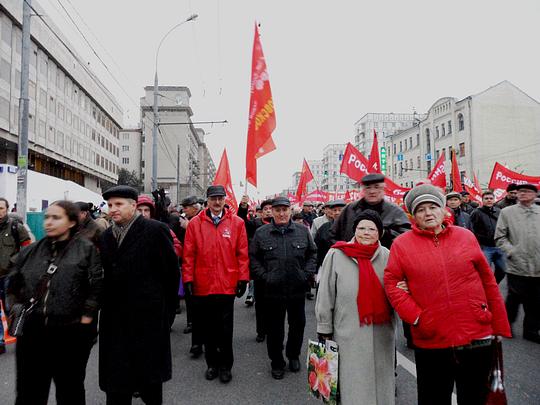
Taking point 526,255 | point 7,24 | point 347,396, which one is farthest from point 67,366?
point 7,24

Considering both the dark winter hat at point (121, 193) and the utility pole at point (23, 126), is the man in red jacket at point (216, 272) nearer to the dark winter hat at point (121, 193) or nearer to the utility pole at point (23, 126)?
the dark winter hat at point (121, 193)

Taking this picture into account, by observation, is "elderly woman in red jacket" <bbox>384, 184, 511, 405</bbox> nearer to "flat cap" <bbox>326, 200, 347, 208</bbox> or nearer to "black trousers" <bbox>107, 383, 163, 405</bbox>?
"black trousers" <bbox>107, 383, 163, 405</bbox>

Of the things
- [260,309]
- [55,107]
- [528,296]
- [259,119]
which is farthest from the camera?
[55,107]

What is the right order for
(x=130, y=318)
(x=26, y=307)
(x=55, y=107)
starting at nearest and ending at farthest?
(x=26, y=307) < (x=130, y=318) < (x=55, y=107)

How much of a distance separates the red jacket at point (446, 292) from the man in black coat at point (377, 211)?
1.33m

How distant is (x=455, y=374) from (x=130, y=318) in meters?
2.43

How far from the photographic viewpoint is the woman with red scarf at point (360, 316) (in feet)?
9.42

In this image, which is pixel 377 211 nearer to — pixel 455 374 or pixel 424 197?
pixel 424 197

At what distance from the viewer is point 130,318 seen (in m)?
3.07

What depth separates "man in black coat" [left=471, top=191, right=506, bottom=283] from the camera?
6684 millimetres

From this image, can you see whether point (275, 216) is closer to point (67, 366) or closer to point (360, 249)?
point (360, 249)

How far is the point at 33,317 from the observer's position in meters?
2.81

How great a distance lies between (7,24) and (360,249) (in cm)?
3672

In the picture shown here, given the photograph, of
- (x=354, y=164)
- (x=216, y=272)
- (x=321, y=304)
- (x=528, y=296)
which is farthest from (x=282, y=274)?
(x=354, y=164)
